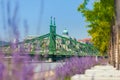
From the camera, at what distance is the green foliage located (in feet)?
109

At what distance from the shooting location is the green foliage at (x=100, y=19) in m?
33.1

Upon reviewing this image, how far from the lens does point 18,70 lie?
1.70 metres

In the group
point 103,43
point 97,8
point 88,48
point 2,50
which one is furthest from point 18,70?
point 88,48

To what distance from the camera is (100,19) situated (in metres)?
37.0

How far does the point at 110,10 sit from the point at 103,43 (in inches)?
477

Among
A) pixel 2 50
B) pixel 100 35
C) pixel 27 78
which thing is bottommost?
pixel 27 78

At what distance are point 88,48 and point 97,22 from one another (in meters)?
44.7

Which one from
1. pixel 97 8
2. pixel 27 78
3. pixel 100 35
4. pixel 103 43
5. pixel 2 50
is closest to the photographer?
pixel 27 78

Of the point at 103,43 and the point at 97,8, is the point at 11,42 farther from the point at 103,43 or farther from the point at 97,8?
the point at 103,43

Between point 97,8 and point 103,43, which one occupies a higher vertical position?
point 97,8

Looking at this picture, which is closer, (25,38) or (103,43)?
(25,38)

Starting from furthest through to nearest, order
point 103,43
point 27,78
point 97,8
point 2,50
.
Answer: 1. point 103,43
2. point 97,8
3. point 2,50
4. point 27,78

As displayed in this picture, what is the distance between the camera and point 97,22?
124 ft

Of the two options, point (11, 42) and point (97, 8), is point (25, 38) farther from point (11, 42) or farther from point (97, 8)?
point (97, 8)
